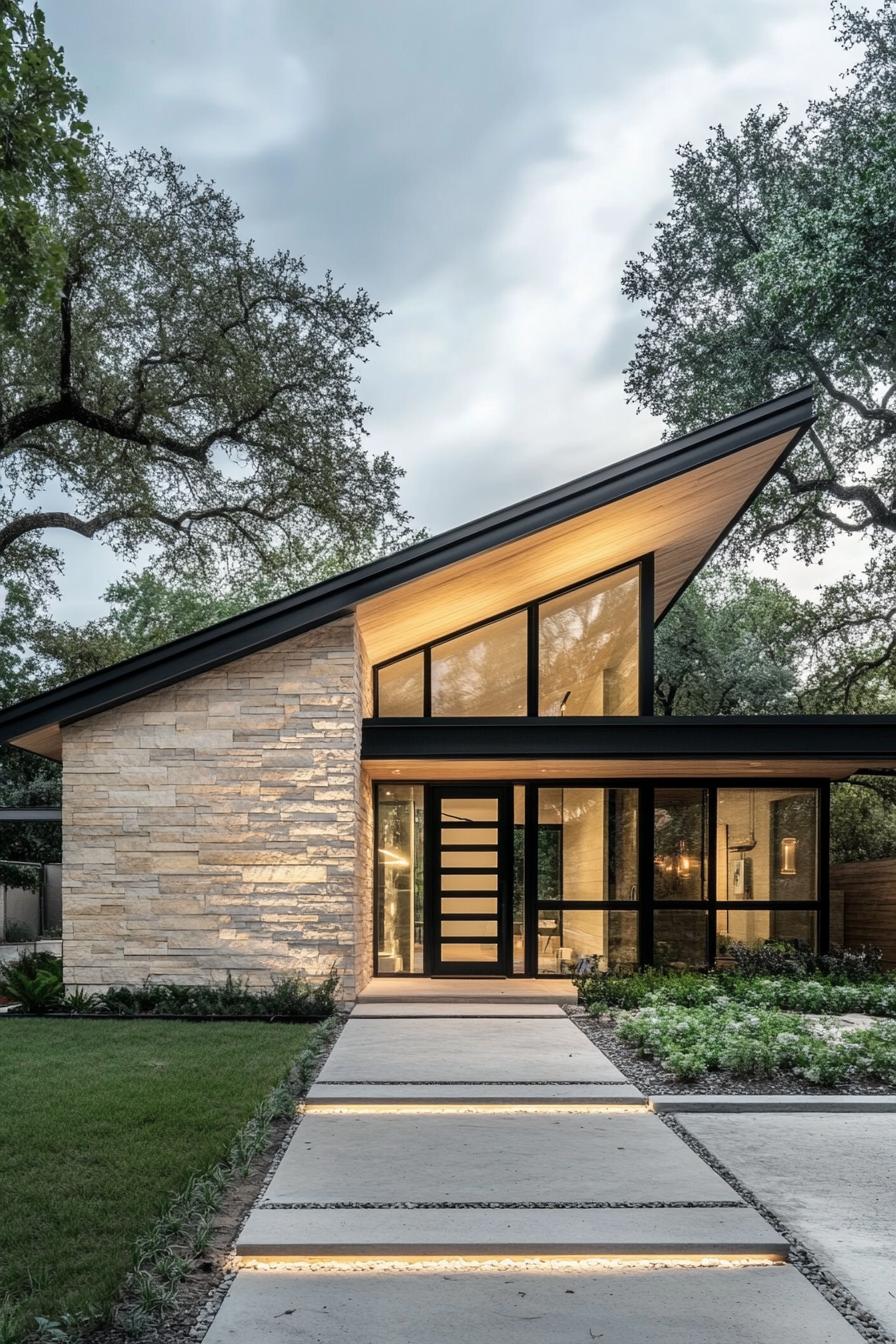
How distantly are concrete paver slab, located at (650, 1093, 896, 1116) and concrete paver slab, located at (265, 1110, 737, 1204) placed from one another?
0.22m

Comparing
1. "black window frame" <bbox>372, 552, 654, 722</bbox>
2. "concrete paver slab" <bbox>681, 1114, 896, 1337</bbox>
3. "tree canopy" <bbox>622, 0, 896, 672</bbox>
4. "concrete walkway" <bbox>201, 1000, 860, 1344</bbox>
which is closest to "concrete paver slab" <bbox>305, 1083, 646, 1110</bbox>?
"concrete walkway" <bbox>201, 1000, 860, 1344</bbox>

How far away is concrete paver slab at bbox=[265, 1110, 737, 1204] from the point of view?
4.31 metres

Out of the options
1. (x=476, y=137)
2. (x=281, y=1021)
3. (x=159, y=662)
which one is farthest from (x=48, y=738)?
(x=476, y=137)

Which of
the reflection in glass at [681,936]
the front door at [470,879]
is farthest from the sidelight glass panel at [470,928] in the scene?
the reflection in glass at [681,936]

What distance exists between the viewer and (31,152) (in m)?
6.25

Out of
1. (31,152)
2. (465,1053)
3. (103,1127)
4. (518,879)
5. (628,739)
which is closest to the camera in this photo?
(103,1127)

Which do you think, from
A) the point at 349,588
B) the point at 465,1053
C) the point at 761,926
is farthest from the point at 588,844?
the point at 465,1053

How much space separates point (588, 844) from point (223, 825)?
184 inches

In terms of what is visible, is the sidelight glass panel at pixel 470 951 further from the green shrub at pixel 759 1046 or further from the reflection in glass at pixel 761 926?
the green shrub at pixel 759 1046

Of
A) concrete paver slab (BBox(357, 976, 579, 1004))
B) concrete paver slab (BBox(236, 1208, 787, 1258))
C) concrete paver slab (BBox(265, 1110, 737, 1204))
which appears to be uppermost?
concrete paver slab (BBox(236, 1208, 787, 1258))

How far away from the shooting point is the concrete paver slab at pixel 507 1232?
3.70m

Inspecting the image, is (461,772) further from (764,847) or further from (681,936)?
(764,847)

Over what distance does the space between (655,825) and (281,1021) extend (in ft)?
17.8

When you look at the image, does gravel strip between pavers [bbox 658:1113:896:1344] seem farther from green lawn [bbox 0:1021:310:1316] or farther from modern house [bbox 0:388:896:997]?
modern house [bbox 0:388:896:997]
